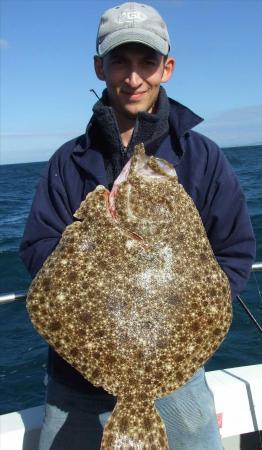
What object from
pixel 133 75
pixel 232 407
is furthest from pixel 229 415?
pixel 133 75

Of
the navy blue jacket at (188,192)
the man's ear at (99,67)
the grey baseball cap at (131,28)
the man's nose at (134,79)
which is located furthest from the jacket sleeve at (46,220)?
the grey baseball cap at (131,28)

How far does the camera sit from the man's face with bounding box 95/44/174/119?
280cm

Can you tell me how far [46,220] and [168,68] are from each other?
1.19m

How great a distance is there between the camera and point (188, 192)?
2926mm

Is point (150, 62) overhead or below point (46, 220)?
overhead

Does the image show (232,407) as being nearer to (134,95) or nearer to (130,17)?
(134,95)

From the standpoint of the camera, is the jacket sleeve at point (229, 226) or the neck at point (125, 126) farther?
the neck at point (125, 126)

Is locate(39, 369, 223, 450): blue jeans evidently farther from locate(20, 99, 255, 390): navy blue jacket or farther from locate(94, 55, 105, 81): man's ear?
locate(94, 55, 105, 81): man's ear

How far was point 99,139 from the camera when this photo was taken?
3.09 metres

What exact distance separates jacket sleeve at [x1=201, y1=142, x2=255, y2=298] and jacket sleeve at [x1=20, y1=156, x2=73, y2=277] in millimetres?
840

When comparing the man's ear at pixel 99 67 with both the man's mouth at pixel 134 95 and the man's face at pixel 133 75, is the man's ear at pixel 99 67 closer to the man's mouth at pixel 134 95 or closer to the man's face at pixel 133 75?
the man's face at pixel 133 75

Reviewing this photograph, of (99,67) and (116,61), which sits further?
(99,67)

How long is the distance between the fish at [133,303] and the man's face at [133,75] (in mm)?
686

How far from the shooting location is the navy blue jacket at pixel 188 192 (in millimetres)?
2848
